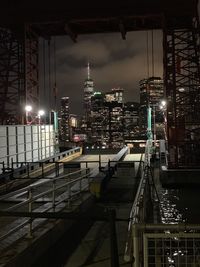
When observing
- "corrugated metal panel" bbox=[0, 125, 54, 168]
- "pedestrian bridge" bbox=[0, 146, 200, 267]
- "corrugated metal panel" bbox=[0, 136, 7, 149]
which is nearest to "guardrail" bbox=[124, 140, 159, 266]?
"pedestrian bridge" bbox=[0, 146, 200, 267]

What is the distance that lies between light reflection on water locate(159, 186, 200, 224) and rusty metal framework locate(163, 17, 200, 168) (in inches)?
109

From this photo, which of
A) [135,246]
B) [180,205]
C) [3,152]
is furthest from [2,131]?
[135,246]

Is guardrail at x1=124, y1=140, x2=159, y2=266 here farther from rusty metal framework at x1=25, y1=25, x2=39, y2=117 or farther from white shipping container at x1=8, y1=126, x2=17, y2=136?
rusty metal framework at x1=25, y1=25, x2=39, y2=117

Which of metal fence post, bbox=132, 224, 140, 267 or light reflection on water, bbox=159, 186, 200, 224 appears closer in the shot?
metal fence post, bbox=132, 224, 140, 267

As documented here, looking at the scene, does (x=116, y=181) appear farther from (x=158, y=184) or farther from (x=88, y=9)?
(x=88, y=9)

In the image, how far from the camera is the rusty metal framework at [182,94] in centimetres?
3114

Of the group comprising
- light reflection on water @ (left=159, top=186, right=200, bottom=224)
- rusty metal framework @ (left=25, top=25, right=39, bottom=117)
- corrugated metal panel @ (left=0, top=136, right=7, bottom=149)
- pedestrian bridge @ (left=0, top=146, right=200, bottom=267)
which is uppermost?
rusty metal framework @ (left=25, top=25, right=39, bottom=117)

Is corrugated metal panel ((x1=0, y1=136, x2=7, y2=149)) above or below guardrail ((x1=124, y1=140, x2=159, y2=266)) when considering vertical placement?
above

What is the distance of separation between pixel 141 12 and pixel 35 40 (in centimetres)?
1012

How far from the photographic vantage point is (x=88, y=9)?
32.2 m

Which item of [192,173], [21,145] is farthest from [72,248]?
A: [192,173]

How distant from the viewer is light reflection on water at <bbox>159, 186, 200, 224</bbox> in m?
19.8

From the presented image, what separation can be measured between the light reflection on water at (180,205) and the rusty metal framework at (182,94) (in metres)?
2.78

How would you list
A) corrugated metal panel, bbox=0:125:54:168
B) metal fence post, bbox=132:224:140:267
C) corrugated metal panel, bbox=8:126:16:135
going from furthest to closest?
corrugated metal panel, bbox=8:126:16:135
corrugated metal panel, bbox=0:125:54:168
metal fence post, bbox=132:224:140:267
